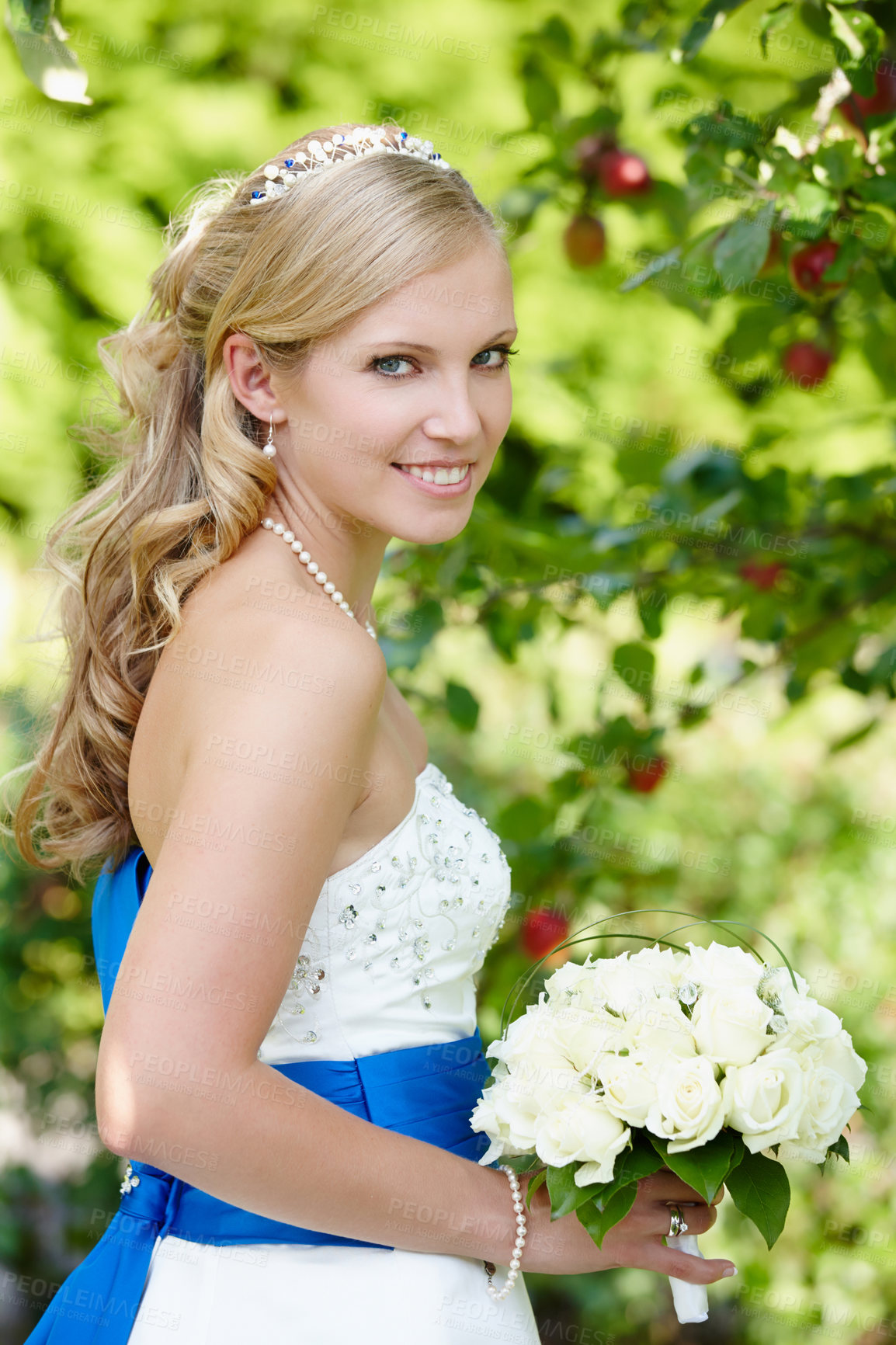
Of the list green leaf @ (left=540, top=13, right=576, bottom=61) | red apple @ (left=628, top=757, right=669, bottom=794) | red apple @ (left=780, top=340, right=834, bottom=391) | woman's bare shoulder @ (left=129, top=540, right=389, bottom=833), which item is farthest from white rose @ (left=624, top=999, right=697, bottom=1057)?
green leaf @ (left=540, top=13, right=576, bottom=61)

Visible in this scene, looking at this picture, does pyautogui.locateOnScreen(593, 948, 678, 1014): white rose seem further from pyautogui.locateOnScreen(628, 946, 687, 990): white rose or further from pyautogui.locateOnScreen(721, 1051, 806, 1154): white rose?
pyautogui.locateOnScreen(721, 1051, 806, 1154): white rose

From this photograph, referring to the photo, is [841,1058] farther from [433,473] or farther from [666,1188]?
[433,473]

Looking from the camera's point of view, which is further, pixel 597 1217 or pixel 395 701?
pixel 395 701

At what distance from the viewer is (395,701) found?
1721 mm

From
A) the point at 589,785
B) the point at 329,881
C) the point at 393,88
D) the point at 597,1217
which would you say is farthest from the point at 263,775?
the point at 393,88

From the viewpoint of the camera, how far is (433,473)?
1317mm

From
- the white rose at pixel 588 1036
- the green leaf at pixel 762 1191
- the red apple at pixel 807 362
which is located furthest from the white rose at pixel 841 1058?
the red apple at pixel 807 362

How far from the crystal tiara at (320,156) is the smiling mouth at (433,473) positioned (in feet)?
1.19

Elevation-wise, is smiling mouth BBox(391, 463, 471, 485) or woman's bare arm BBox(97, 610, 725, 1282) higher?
smiling mouth BBox(391, 463, 471, 485)

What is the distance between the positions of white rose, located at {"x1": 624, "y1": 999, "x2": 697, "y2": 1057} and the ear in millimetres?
797

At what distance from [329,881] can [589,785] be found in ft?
3.91

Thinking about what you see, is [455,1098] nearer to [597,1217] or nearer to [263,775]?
[597,1217]

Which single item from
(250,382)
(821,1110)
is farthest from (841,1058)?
(250,382)

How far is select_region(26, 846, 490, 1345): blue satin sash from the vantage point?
4.13 ft
